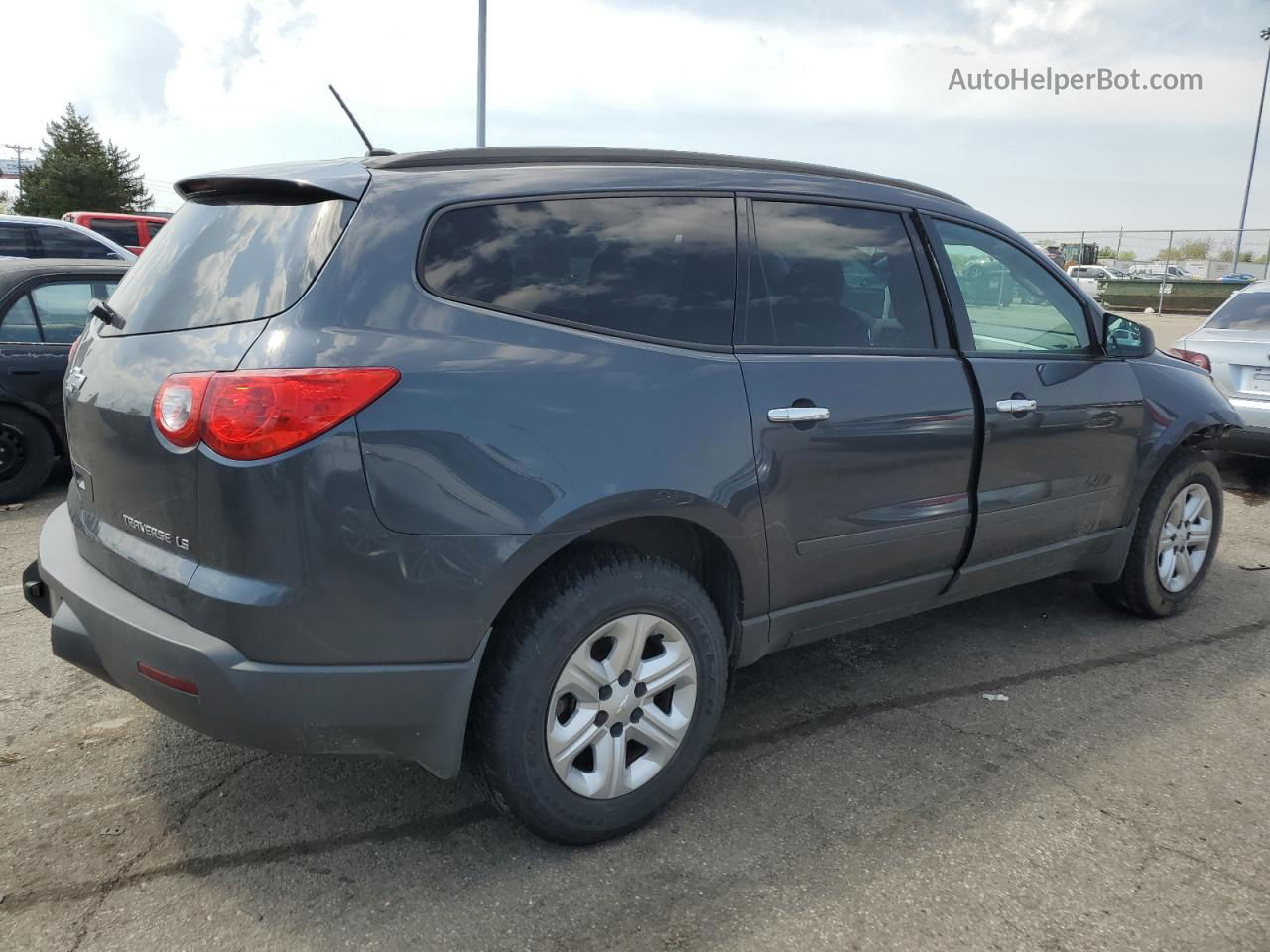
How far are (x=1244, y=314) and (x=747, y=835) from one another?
698 centimetres

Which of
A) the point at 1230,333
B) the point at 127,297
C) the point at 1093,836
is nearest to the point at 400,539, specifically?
the point at 127,297

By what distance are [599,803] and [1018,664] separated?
216 cm

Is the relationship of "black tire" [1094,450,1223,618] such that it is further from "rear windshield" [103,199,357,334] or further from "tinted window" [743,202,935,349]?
"rear windshield" [103,199,357,334]

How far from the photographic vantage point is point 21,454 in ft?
20.6

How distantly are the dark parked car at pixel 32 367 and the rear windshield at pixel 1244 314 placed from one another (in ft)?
27.1

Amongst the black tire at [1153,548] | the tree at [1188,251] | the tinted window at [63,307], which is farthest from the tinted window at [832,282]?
the tree at [1188,251]

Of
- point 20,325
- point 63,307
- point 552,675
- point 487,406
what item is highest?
point 487,406

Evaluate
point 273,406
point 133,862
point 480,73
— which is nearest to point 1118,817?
point 273,406

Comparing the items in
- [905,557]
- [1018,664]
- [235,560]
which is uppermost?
[235,560]

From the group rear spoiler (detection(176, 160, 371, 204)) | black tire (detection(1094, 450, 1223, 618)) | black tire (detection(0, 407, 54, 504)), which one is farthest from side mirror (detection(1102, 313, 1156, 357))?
black tire (detection(0, 407, 54, 504))

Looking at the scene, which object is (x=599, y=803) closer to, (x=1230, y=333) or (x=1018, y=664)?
(x=1018, y=664)

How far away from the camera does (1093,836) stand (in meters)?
2.79

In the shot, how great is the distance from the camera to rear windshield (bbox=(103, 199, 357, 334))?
2336mm

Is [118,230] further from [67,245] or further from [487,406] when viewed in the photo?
[487,406]
